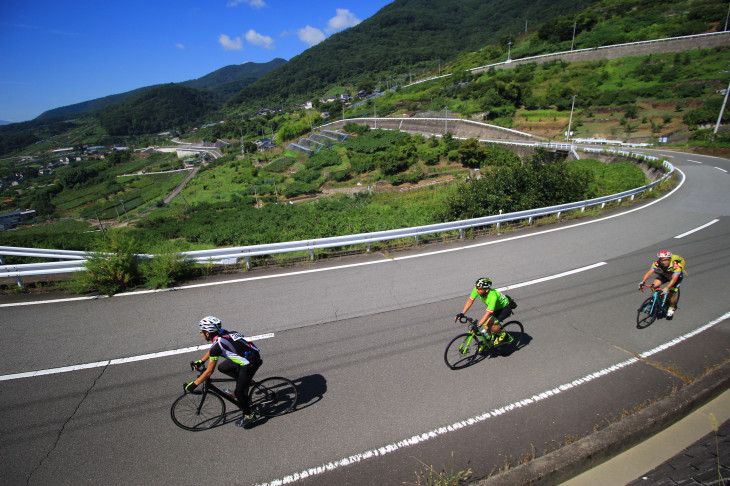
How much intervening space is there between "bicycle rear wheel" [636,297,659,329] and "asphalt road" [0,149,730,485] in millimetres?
154

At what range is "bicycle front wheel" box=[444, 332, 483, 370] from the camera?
523cm

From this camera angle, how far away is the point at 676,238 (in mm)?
11055

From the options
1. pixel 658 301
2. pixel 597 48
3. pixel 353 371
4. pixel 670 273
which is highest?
pixel 597 48

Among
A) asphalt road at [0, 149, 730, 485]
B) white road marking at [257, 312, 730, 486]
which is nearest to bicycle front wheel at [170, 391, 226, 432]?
asphalt road at [0, 149, 730, 485]

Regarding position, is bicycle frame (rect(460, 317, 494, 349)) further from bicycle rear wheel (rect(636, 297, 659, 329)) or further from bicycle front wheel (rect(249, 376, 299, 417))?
bicycle rear wheel (rect(636, 297, 659, 329))

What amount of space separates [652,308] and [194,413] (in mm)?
A: 8161

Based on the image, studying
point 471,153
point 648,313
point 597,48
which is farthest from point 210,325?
point 597,48

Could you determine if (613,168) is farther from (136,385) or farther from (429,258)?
(136,385)

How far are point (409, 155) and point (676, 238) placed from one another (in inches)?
1433

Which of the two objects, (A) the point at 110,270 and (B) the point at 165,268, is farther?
(B) the point at 165,268

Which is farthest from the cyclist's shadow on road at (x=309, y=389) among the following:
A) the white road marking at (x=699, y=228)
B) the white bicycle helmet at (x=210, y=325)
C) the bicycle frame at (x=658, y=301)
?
the white road marking at (x=699, y=228)

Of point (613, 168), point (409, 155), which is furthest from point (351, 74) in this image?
point (613, 168)

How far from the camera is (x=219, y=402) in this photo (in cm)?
473

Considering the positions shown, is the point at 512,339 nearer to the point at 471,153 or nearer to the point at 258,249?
the point at 258,249
